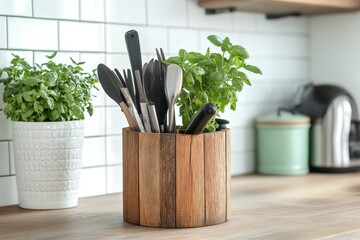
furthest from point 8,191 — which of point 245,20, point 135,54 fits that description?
point 245,20

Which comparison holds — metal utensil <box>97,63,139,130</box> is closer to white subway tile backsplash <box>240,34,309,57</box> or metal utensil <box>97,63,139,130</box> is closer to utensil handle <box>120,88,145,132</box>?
utensil handle <box>120,88,145,132</box>

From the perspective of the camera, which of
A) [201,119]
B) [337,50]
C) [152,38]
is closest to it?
[201,119]

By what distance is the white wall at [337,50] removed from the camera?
6.75ft

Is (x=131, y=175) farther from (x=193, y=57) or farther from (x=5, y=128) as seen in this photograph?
(x=5, y=128)

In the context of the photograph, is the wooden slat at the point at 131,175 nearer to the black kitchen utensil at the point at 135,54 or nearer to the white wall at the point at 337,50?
the black kitchen utensil at the point at 135,54

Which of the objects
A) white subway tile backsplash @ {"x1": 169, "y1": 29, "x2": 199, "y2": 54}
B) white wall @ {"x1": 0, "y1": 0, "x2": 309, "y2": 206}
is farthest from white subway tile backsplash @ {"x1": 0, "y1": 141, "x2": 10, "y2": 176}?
white subway tile backsplash @ {"x1": 169, "y1": 29, "x2": 199, "y2": 54}

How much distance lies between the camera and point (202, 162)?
1.25 m

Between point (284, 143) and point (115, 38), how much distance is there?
22.4 inches

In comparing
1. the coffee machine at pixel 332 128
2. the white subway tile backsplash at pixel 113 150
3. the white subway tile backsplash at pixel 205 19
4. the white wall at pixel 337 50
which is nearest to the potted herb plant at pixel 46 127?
the white subway tile backsplash at pixel 113 150

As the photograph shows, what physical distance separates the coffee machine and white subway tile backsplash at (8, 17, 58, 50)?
774 millimetres

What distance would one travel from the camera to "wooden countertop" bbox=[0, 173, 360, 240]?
47.1 inches

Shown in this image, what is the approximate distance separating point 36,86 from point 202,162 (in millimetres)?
366

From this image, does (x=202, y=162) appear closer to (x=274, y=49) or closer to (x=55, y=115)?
(x=55, y=115)

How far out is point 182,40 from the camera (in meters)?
1.80
